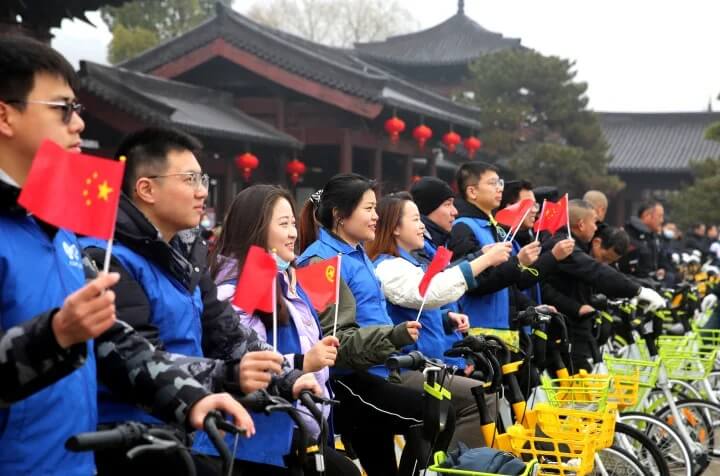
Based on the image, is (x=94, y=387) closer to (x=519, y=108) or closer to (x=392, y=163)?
(x=392, y=163)

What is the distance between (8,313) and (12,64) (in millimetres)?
665

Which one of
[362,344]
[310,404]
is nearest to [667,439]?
[362,344]

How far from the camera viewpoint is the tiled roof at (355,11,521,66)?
46.2 meters

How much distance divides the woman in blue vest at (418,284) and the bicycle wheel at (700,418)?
7.16 ft

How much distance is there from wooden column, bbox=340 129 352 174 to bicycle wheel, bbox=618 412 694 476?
561 inches

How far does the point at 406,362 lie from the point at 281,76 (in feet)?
53.7

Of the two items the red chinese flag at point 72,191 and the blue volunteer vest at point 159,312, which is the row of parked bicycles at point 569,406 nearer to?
the blue volunteer vest at point 159,312

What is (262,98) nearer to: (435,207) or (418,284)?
(435,207)

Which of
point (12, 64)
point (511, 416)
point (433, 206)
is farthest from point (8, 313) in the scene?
point (433, 206)

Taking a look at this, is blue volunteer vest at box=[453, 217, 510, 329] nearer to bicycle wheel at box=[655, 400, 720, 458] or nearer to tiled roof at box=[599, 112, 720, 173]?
bicycle wheel at box=[655, 400, 720, 458]

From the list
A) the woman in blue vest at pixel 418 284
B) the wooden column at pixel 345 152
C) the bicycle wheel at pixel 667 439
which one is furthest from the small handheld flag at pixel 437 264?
the wooden column at pixel 345 152

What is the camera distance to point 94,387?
9.05 ft

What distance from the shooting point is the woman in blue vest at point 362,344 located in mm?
4938

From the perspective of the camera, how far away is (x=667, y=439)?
676 cm
